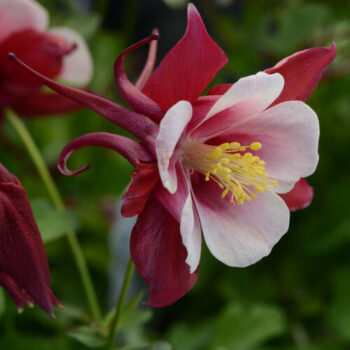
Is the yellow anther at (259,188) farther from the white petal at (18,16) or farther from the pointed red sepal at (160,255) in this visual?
the white petal at (18,16)

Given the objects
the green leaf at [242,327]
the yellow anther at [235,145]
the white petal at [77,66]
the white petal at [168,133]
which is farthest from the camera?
the green leaf at [242,327]

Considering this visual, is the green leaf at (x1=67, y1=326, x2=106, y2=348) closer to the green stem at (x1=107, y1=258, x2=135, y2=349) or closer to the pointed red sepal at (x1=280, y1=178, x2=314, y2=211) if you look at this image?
the green stem at (x1=107, y1=258, x2=135, y2=349)

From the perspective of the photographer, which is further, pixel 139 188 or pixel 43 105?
pixel 43 105

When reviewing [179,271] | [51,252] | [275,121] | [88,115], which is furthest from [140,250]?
[88,115]

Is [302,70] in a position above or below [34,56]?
above

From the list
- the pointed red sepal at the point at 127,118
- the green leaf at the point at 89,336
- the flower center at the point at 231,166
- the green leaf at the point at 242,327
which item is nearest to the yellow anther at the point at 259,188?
the flower center at the point at 231,166

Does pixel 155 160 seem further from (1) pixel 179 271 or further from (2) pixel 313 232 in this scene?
(2) pixel 313 232

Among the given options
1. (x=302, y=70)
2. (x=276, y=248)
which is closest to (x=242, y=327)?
(x=276, y=248)

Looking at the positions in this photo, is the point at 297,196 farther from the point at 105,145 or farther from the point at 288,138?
the point at 105,145

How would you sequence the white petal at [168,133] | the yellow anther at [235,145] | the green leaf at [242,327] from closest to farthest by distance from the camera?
1. the white petal at [168,133]
2. the yellow anther at [235,145]
3. the green leaf at [242,327]
